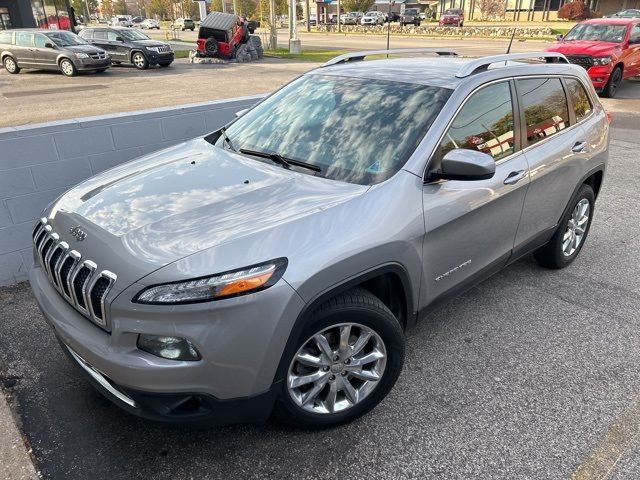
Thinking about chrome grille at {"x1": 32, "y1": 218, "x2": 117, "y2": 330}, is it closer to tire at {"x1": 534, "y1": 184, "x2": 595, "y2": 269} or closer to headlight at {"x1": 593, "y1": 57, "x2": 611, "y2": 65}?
tire at {"x1": 534, "y1": 184, "x2": 595, "y2": 269}

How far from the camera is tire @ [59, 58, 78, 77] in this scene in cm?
1836

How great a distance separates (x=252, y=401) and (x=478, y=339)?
1803mm

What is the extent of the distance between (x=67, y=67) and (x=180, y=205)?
19.3 meters

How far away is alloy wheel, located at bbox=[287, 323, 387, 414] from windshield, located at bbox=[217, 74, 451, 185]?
2.61ft

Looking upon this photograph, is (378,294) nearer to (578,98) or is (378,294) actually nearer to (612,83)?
(578,98)

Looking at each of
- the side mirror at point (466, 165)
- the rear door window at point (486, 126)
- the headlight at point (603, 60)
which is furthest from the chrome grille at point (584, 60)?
the side mirror at point (466, 165)

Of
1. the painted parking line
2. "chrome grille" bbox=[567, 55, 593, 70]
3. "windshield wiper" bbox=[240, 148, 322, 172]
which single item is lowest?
the painted parking line

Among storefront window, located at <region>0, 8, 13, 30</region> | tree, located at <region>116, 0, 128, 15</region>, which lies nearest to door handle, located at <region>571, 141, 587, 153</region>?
storefront window, located at <region>0, 8, 13, 30</region>

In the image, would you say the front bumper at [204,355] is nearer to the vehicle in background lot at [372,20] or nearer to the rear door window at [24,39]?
the rear door window at [24,39]

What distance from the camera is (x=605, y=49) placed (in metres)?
12.7

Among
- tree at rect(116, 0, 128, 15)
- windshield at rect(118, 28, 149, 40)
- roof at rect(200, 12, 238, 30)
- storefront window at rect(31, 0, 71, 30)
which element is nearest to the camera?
windshield at rect(118, 28, 149, 40)

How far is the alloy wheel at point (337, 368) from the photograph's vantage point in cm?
236

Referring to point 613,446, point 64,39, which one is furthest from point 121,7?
point 613,446

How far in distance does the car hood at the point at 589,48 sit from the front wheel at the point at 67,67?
16.2m
